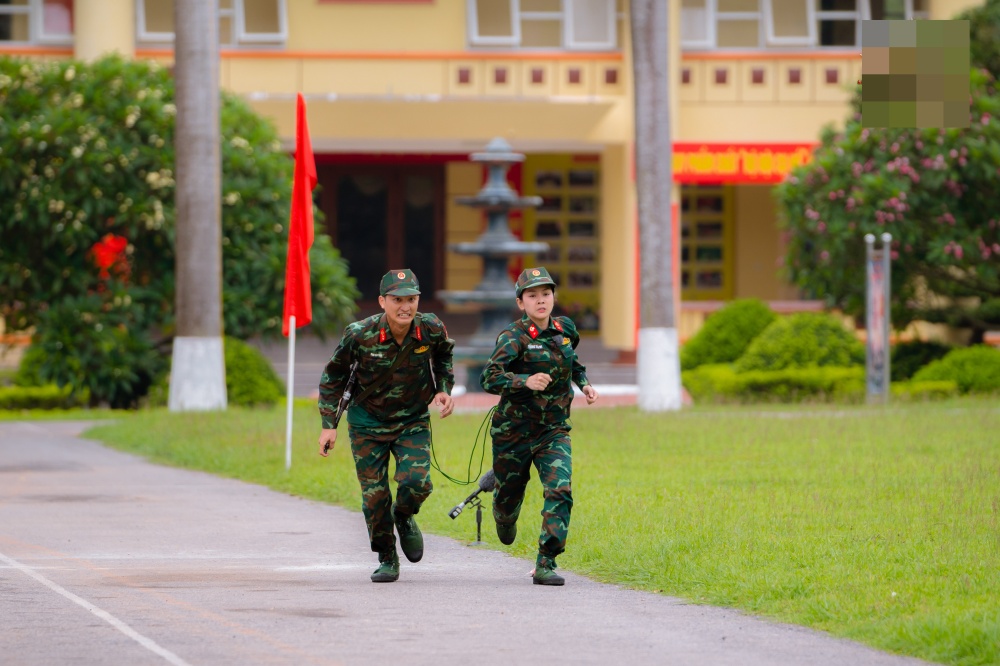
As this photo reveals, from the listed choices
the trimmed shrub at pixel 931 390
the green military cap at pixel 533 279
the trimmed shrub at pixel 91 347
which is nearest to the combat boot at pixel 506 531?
the green military cap at pixel 533 279

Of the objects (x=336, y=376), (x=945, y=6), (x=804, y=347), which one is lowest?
(x=804, y=347)

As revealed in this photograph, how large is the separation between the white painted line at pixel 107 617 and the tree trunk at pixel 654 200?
12.4 metres

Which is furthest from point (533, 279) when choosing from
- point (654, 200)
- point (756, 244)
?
point (756, 244)

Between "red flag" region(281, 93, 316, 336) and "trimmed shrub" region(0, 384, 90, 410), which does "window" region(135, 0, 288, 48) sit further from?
"red flag" region(281, 93, 316, 336)

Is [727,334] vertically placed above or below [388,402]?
below

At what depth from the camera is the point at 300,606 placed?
9.91 meters

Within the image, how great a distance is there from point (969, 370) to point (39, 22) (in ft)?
56.1

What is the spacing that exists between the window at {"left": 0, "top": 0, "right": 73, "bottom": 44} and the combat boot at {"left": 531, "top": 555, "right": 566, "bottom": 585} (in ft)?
79.8

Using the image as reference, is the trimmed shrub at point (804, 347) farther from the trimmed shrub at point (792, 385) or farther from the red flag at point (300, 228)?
the red flag at point (300, 228)

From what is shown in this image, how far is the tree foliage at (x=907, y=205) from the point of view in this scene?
2548 cm

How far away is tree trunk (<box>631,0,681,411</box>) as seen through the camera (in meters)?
23.0

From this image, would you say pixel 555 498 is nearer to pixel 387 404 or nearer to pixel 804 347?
pixel 387 404

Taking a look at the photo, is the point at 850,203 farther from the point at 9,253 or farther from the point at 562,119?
the point at 9,253

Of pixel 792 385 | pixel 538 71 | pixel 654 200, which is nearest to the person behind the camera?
pixel 654 200
